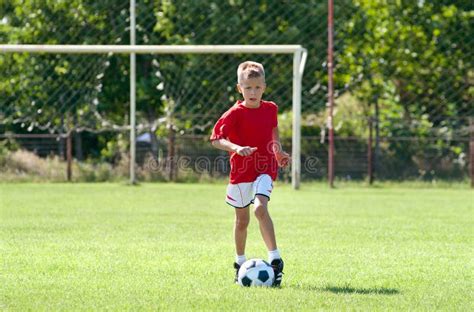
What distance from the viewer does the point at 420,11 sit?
26156 millimetres

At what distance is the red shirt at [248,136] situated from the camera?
7742 mm

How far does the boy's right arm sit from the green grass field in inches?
37.3

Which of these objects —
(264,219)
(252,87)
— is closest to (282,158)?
(264,219)

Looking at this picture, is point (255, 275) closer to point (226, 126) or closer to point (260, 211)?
point (260, 211)

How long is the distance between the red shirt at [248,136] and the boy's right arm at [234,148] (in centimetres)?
8

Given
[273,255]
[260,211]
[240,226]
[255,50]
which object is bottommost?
[273,255]

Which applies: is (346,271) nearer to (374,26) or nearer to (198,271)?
(198,271)

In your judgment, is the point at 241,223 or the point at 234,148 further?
the point at 241,223

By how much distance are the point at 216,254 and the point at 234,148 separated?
86.2 inches

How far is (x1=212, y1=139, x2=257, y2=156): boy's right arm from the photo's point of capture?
7203 mm

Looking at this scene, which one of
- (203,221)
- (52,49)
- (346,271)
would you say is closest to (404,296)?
(346,271)

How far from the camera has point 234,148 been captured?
7.40 meters

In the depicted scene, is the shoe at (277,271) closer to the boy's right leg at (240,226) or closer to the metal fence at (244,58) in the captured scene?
the boy's right leg at (240,226)

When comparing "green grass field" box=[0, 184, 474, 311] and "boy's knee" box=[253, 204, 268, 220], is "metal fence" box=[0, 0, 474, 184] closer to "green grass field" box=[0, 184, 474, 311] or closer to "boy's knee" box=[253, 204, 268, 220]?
"green grass field" box=[0, 184, 474, 311]
